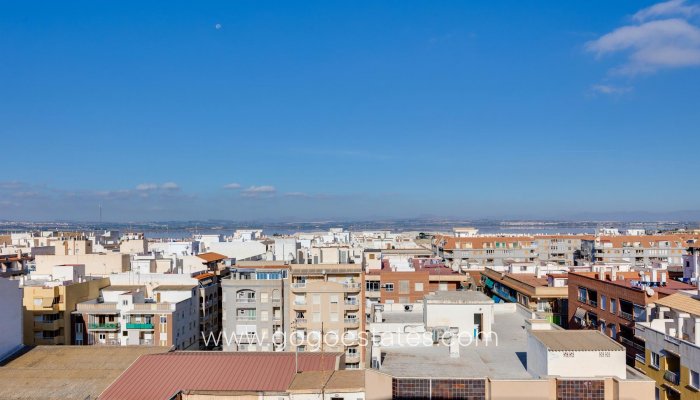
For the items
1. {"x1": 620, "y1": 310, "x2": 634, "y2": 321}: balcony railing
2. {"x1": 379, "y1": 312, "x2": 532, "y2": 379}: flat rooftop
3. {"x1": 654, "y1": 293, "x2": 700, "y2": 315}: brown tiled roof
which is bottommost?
{"x1": 620, "y1": 310, "x2": 634, "y2": 321}: balcony railing

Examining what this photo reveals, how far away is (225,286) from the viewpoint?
4584cm

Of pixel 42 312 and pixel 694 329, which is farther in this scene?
pixel 42 312

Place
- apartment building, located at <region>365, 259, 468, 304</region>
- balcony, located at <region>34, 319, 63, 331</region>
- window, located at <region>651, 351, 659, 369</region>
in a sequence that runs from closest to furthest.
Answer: window, located at <region>651, 351, 659, 369</region> → balcony, located at <region>34, 319, 63, 331</region> → apartment building, located at <region>365, 259, 468, 304</region>

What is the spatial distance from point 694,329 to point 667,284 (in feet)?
52.6

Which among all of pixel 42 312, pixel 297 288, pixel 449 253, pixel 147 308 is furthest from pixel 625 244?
pixel 42 312

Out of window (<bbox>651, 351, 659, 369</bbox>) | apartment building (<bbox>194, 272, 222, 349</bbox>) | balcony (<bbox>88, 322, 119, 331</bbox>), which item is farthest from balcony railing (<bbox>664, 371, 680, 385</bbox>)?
balcony (<bbox>88, 322, 119, 331</bbox>)

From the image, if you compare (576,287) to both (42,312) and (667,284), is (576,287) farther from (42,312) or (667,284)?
(42,312)

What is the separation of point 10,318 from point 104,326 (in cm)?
1092

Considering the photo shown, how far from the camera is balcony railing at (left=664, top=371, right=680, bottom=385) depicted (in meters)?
25.6

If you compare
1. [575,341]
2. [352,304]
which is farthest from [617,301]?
[575,341]

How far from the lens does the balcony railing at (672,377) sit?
84.1 ft

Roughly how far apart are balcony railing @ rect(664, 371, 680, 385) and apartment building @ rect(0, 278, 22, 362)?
33106mm

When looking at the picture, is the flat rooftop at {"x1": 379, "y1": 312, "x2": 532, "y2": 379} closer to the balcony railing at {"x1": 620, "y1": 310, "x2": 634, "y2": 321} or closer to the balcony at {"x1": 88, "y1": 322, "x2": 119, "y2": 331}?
the balcony railing at {"x1": 620, "y1": 310, "x2": 634, "y2": 321}

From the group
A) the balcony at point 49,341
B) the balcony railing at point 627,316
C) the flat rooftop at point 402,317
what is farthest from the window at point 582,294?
the balcony at point 49,341
